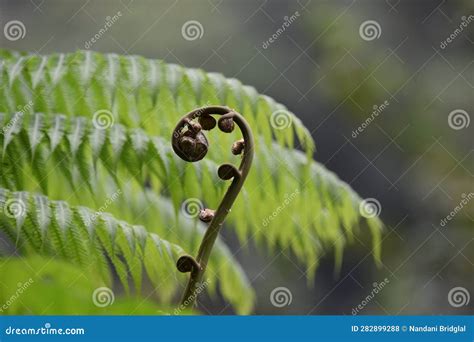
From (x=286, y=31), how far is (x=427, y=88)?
445mm

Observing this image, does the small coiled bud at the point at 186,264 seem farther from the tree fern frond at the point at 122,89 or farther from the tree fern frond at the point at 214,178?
the tree fern frond at the point at 122,89

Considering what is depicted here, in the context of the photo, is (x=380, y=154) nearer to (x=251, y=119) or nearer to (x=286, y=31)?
(x=286, y=31)

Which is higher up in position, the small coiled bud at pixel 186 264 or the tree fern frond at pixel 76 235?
the small coiled bud at pixel 186 264

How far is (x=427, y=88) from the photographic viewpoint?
1923 millimetres

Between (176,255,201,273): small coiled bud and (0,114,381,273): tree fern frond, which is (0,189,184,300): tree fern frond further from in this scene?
(176,255,201,273): small coiled bud

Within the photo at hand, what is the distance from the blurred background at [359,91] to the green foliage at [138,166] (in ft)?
0.73

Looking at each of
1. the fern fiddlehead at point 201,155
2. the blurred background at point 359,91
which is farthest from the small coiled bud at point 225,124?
the blurred background at point 359,91

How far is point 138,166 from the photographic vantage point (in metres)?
1.21

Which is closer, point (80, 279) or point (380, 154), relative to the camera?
point (80, 279)

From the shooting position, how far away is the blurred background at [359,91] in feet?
5.36

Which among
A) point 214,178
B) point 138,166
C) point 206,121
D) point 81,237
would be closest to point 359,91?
point 214,178

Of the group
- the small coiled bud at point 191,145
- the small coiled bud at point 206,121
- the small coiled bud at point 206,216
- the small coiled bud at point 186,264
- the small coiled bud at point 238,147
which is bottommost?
the small coiled bud at point 186,264

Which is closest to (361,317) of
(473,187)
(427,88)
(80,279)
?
(473,187)

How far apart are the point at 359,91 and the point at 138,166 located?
3.28 feet
